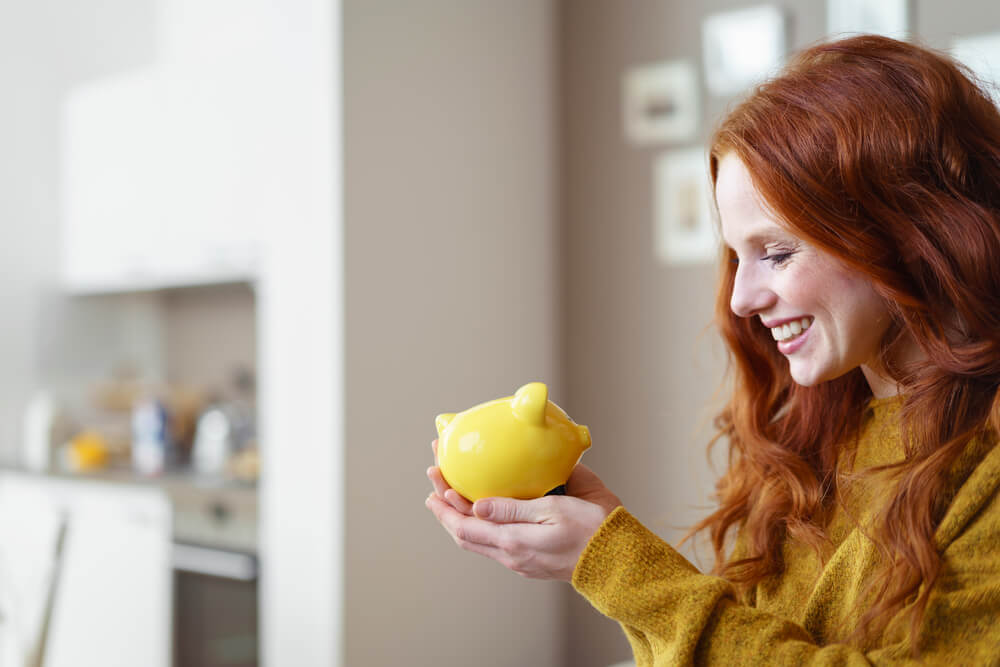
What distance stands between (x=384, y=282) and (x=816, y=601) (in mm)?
Answer: 1529

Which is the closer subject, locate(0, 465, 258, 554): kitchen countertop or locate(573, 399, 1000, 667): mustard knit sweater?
locate(573, 399, 1000, 667): mustard knit sweater

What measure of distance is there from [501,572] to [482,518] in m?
1.70

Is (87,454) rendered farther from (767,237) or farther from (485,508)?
(767,237)

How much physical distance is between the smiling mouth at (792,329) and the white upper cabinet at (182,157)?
1.71 m

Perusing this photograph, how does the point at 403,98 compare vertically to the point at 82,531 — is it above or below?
above

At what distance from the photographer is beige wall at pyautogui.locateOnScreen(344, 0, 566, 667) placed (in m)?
2.21

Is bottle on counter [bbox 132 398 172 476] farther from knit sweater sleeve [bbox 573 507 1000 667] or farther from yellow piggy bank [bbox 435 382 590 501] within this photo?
knit sweater sleeve [bbox 573 507 1000 667]

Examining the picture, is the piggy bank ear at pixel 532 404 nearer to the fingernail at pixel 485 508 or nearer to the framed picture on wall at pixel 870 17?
the fingernail at pixel 485 508

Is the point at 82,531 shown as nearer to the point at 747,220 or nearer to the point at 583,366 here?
the point at 583,366

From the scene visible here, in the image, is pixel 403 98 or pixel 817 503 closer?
pixel 817 503

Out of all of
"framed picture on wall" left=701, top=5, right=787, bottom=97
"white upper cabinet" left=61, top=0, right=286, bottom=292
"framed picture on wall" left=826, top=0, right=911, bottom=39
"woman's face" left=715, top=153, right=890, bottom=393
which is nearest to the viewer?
"woman's face" left=715, top=153, right=890, bottom=393

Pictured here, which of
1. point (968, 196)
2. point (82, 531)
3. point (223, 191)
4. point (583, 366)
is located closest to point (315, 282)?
point (223, 191)

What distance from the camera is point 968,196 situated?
87cm

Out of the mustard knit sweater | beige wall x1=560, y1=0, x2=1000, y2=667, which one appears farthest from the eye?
beige wall x1=560, y1=0, x2=1000, y2=667
